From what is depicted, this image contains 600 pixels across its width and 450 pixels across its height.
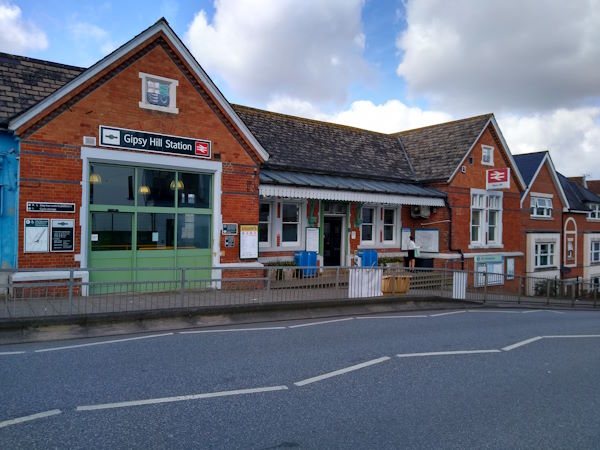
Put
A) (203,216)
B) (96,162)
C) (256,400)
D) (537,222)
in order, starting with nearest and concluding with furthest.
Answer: (256,400) → (96,162) → (203,216) → (537,222)

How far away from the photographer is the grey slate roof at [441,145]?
21219 mm

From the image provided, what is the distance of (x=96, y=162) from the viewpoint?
38.9ft

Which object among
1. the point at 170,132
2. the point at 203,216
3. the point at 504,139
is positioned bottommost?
the point at 203,216

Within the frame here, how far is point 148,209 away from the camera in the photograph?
12664mm

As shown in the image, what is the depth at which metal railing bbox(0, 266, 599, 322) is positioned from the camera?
9.32 metres

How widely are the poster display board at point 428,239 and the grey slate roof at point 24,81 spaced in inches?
582

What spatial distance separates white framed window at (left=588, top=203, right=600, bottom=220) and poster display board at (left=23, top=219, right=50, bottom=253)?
33.7 meters

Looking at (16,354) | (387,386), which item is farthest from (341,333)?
(16,354)

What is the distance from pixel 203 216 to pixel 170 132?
2552 millimetres

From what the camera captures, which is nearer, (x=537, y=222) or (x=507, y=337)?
(x=507, y=337)

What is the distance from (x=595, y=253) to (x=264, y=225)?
28.3m

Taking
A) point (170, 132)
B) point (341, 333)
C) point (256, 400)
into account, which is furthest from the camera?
point (170, 132)

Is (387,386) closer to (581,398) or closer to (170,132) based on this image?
(581,398)

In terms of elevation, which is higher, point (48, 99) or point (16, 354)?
point (48, 99)
